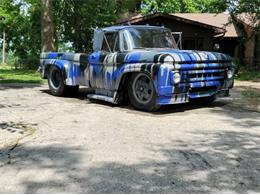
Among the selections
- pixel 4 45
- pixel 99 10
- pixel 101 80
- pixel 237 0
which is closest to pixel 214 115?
pixel 101 80

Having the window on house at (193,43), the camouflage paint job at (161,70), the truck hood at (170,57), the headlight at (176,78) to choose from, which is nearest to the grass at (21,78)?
the camouflage paint job at (161,70)

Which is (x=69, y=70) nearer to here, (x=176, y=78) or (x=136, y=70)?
(x=136, y=70)

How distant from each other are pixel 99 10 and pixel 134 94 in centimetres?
2416

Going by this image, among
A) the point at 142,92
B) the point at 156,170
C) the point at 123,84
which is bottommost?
the point at 156,170

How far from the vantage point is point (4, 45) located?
161 ft

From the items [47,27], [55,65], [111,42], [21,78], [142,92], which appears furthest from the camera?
[47,27]

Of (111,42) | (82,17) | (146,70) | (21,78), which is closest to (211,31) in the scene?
(82,17)

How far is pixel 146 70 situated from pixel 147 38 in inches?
63.1

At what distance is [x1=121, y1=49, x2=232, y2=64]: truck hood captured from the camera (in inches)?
354

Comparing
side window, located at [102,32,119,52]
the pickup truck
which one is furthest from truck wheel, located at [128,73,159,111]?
side window, located at [102,32,119,52]

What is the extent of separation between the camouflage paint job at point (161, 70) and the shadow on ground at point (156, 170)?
96.0 inches

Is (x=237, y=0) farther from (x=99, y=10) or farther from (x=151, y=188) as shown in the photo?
(x=151, y=188)

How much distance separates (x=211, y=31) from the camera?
99.8 ft

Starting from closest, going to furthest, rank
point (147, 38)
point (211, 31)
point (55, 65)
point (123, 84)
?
1. point (123, 84)
2. point (147, 38)
3. point (55, 65)
4. point (211, 31)
